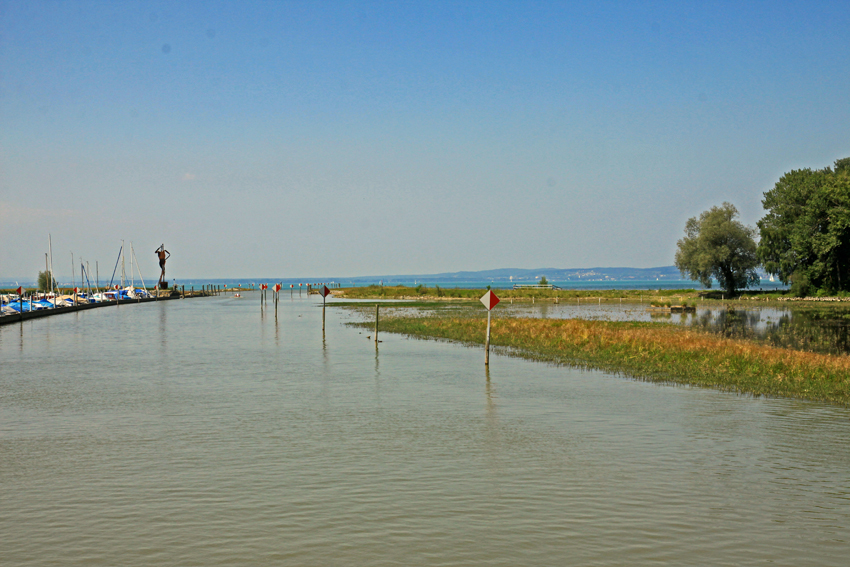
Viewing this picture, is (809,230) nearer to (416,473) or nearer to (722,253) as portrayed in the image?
(722,253)

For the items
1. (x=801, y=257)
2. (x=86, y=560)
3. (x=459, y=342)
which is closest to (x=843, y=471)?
(x=86, y=560)

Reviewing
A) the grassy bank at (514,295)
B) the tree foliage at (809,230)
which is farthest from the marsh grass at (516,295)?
the tree foliage at (809,230)

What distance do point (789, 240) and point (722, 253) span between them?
9135 millimetres

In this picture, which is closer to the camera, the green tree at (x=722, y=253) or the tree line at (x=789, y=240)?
the tree line at (x=789, y=240)

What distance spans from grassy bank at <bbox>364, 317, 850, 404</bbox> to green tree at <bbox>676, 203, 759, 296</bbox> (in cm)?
6905

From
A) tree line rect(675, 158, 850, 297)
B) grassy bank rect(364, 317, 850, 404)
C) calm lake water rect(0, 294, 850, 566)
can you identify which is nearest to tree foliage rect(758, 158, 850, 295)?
tree line rect(675, 158, 850, 297)

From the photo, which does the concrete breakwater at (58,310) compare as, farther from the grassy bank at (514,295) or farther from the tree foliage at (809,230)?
the tree foliage at (809,230)

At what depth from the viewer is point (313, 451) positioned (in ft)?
48.6

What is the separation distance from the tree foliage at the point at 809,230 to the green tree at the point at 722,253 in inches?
178

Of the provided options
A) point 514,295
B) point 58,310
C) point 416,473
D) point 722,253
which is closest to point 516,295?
point 514,295

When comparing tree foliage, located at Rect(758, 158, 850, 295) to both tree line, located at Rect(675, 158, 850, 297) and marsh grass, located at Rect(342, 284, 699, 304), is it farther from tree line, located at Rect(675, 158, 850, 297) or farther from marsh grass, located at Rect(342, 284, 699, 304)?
marsh grass, located at Rect(342, 284, 699, 304)

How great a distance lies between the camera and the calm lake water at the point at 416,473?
31.2 feet

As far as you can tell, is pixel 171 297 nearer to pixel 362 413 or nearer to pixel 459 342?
pixel 459 342

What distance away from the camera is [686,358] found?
29.2 m
